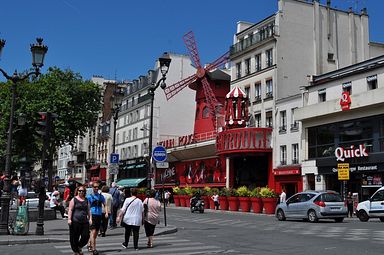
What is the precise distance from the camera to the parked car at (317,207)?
2344 centimetres

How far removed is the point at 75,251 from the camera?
10891 mm

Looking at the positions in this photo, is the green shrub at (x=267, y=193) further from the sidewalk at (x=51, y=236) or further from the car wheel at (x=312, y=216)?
the sidewalk at (x=51, y=236)

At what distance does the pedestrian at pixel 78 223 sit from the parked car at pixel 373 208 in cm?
1731

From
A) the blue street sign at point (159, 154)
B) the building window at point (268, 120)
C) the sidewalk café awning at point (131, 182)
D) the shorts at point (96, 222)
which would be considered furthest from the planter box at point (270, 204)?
the sidewalk café awning at point (131, 182)

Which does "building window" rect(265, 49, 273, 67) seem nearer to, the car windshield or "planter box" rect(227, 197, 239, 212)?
"planter box" rect(227, 197, 239, 212)

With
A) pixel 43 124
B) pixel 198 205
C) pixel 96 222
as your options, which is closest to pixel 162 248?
pixel 96 222

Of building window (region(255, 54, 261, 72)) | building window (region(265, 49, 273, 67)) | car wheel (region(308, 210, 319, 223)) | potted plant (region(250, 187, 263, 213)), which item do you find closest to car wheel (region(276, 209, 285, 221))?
car wheel (region(308, 210, 319, 223))

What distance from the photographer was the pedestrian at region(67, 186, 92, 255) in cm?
1091

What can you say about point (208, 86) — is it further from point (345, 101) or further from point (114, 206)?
point (114, 206)

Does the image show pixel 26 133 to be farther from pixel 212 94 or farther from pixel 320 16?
pixel 320 16

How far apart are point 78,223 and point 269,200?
2377cm

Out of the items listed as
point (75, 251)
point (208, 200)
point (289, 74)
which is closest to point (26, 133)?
point (208, 200)

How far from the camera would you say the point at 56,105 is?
148 ft

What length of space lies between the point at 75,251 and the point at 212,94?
43.4 meters
